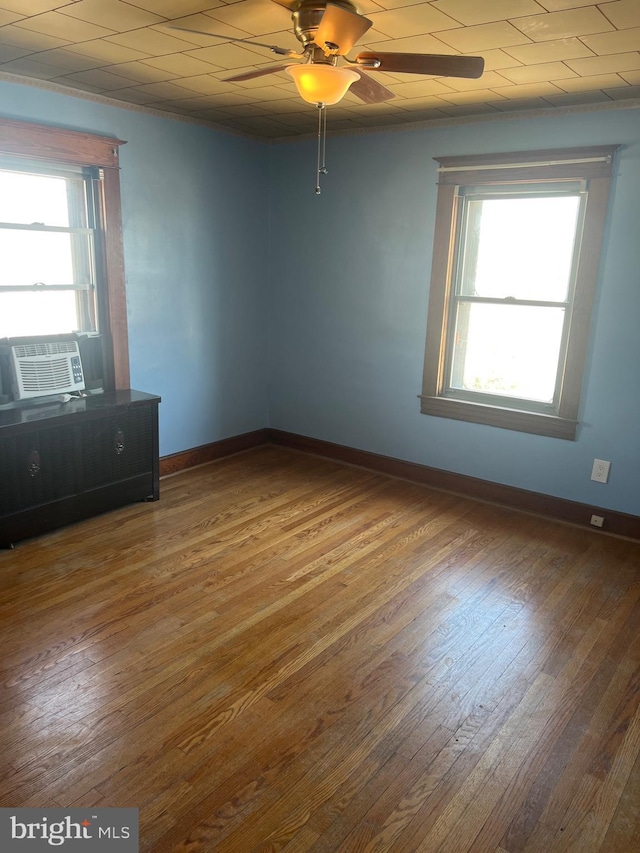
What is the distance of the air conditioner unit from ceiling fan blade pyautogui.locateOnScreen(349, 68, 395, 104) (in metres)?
2.16

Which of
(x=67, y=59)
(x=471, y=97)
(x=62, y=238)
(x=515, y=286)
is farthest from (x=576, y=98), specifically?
(x=62, y=238)

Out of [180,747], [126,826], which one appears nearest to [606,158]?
[180,747]

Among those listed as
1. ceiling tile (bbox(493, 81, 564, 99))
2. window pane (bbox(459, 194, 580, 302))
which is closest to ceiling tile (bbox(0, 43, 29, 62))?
ceiling tile (bbox(493, 81, 564, 99))

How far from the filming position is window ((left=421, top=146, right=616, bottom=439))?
361cm

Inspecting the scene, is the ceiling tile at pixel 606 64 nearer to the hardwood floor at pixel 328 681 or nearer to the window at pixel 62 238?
the hardwood floor at pixel 328 681

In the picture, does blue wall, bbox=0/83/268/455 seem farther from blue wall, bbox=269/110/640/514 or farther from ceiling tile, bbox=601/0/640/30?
ceiling tile, bbox=601/0/640/30

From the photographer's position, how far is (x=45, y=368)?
11.5 feet

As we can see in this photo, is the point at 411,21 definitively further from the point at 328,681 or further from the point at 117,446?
the point at 117,446

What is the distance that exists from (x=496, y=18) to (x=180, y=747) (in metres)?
2.76

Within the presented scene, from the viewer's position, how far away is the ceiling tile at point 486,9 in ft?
6.94

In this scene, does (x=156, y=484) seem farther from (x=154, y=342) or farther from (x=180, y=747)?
(x=180, y=747)

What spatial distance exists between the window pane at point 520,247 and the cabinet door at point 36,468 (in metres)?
2.70

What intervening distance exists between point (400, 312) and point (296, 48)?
80.6 inches

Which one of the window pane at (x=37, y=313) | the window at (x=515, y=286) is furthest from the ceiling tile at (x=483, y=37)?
the window pane at (x=37, y=313)
